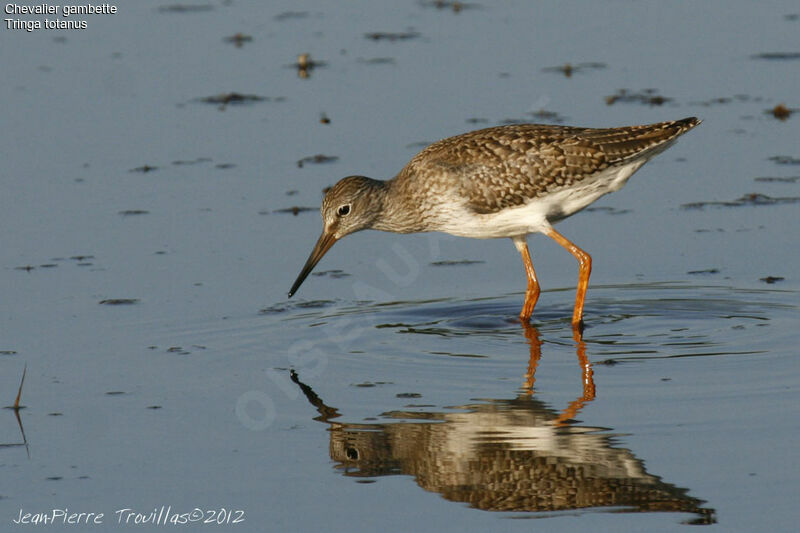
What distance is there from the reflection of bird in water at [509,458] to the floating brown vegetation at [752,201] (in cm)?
492

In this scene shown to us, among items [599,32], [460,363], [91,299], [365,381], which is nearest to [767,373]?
[460,363]

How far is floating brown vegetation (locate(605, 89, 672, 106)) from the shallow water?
0.12ft

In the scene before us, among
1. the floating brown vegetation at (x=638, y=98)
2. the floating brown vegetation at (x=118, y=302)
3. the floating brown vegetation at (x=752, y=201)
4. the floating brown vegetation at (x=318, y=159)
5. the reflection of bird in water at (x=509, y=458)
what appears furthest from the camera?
the floating brown vegetation at (x=638, y=98)

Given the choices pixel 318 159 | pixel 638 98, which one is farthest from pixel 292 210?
pixel 638 98

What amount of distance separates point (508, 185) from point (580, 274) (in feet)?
3.50

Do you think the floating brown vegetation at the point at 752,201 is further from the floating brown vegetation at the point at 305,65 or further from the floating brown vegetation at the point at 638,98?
the floating brown vegetation at the point at 305,65

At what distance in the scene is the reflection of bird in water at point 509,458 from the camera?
8.80 metres

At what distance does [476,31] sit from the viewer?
68.4 ft

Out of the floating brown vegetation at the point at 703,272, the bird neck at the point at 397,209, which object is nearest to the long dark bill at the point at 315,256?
the bird neck at the point at 397,209

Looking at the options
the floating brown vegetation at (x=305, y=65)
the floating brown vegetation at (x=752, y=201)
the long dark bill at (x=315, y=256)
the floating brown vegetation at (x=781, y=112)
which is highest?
the floating brown vegetation at (x=305, y=65)

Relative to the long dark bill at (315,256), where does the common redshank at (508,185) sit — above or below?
above

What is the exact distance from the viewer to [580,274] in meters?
13.1

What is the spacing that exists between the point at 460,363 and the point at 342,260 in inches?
128

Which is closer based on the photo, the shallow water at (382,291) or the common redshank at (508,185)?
the shallow water at (382,291)
